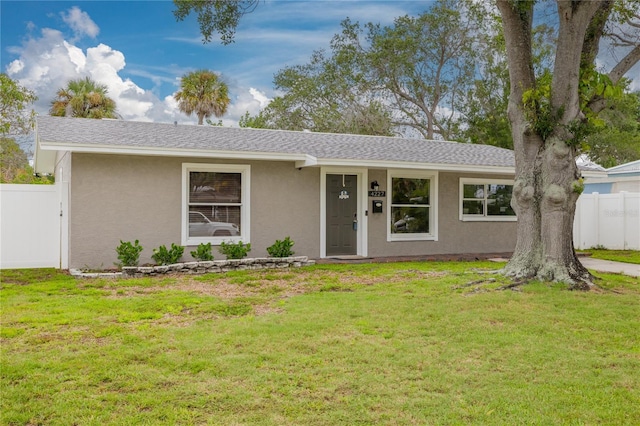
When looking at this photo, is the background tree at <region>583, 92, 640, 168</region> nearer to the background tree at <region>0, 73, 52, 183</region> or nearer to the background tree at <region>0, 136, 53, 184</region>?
the background tree at <region>0, 73, 52, 183</region>

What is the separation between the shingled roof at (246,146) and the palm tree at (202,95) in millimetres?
13314

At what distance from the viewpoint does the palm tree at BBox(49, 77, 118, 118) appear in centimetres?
2419

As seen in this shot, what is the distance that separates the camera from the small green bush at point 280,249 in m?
11.5

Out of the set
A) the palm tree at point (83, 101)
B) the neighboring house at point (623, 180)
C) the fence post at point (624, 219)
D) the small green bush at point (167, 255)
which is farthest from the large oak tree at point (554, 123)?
the palm tree at point (83, 101)

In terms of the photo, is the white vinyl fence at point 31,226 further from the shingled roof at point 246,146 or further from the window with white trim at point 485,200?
the window with white trim at point 485,200

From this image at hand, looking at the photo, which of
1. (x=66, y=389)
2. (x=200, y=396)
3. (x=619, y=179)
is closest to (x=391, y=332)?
(x=200, y=396)

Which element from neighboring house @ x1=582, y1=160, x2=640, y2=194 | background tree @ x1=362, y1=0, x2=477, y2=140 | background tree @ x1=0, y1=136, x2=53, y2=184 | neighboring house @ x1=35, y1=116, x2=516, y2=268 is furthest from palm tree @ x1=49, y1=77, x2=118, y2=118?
neighboring house @ x1=582, y1=160, x2=640, y2=194

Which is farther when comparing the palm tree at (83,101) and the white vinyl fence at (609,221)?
the palm tree at (83,101)

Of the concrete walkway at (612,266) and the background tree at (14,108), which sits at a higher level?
the background tree at (14,108)

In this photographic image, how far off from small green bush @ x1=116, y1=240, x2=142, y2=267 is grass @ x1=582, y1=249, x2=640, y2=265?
37.1 feet

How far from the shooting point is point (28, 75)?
59.4 feet

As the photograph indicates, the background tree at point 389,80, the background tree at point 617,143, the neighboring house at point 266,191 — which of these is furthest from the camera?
the background tree at point 617,143

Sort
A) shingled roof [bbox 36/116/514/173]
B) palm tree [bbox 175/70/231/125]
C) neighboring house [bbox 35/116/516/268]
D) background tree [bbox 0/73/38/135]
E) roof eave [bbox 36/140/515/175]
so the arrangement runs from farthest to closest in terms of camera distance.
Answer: palm tree [bbox 175/70/231/125] < background tree [bbox 0/73/38/135] < neighboring house [bbox 35/116/516/268] < shingled roof [bbox 36/116/514/173] < roof eave [bbox 36/140/515/175]

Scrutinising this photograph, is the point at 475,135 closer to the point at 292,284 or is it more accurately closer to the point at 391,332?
the point at 292,284
